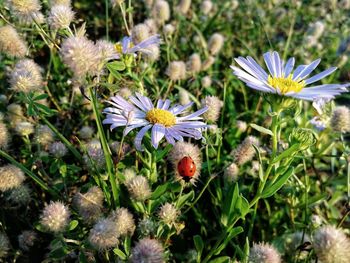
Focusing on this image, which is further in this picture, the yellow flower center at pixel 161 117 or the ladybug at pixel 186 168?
the yellow flower center at pixel 161 117

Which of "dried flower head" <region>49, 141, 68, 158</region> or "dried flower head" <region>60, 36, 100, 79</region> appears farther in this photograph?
"dried flower head" <region>49, 141, 68, 158</region>

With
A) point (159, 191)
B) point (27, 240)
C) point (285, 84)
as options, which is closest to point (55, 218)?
point (159, 191)

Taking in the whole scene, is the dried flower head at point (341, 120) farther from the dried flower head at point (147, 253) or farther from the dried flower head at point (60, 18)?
the dried flower head at point (60, 18)

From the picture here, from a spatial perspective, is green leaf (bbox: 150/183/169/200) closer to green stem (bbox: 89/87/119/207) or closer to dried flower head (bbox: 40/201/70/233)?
green stem (bbox: 89/87/119/207)

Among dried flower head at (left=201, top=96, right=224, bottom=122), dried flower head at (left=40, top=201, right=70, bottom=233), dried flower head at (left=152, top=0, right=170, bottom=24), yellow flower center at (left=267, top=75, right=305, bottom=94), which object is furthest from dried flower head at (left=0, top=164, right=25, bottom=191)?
dried flower head at (left=152, top=0, right=170, bottom=24)

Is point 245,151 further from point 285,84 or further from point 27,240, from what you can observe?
point 27,240

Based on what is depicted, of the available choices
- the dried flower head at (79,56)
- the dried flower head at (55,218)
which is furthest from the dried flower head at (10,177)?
the dried flower head at (79,56)

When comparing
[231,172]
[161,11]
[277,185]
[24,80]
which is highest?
[24,80]
